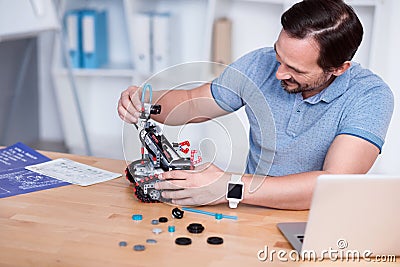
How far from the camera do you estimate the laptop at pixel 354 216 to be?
1.27m

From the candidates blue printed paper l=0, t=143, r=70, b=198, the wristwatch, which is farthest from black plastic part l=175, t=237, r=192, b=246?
blue printed paper l=0, t=143, r=70, b=198

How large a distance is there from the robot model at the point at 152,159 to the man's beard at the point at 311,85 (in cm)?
36

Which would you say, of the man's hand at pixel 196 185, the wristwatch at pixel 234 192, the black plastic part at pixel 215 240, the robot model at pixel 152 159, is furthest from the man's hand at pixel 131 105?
the black plastic part at pixel 215 240

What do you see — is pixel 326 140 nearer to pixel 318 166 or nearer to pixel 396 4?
pixel 318 166

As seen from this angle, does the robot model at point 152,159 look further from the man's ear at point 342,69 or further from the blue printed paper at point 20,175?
the man's ear at point 342,69

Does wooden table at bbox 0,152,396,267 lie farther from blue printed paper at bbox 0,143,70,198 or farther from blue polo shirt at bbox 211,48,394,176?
blue polo shirt at bbox 211,48,394,176

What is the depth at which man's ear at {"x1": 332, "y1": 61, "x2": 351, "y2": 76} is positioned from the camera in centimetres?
178

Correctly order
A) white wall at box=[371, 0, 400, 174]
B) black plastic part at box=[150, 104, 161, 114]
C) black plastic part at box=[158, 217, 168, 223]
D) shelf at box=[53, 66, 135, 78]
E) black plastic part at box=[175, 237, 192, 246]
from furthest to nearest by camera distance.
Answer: shelf at box=[53, 66, 135, 78] < white wall at box=[371, 0, 400, 174] < black plastic part at box=[150, 104, 161, 114] < black plastic part at box=[158, 217, 168, 223] < black plastic part at box=[175, 237, 192, 246]

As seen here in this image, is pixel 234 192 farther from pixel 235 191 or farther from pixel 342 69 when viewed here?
pixel 342 69

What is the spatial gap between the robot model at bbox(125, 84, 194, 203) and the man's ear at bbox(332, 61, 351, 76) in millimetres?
458

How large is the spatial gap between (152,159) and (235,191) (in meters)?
0.21

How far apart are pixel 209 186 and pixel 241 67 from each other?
1.69ft

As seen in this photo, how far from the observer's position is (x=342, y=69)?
180 cm

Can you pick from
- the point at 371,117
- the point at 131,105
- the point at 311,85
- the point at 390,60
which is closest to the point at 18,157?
the point at 131,105
